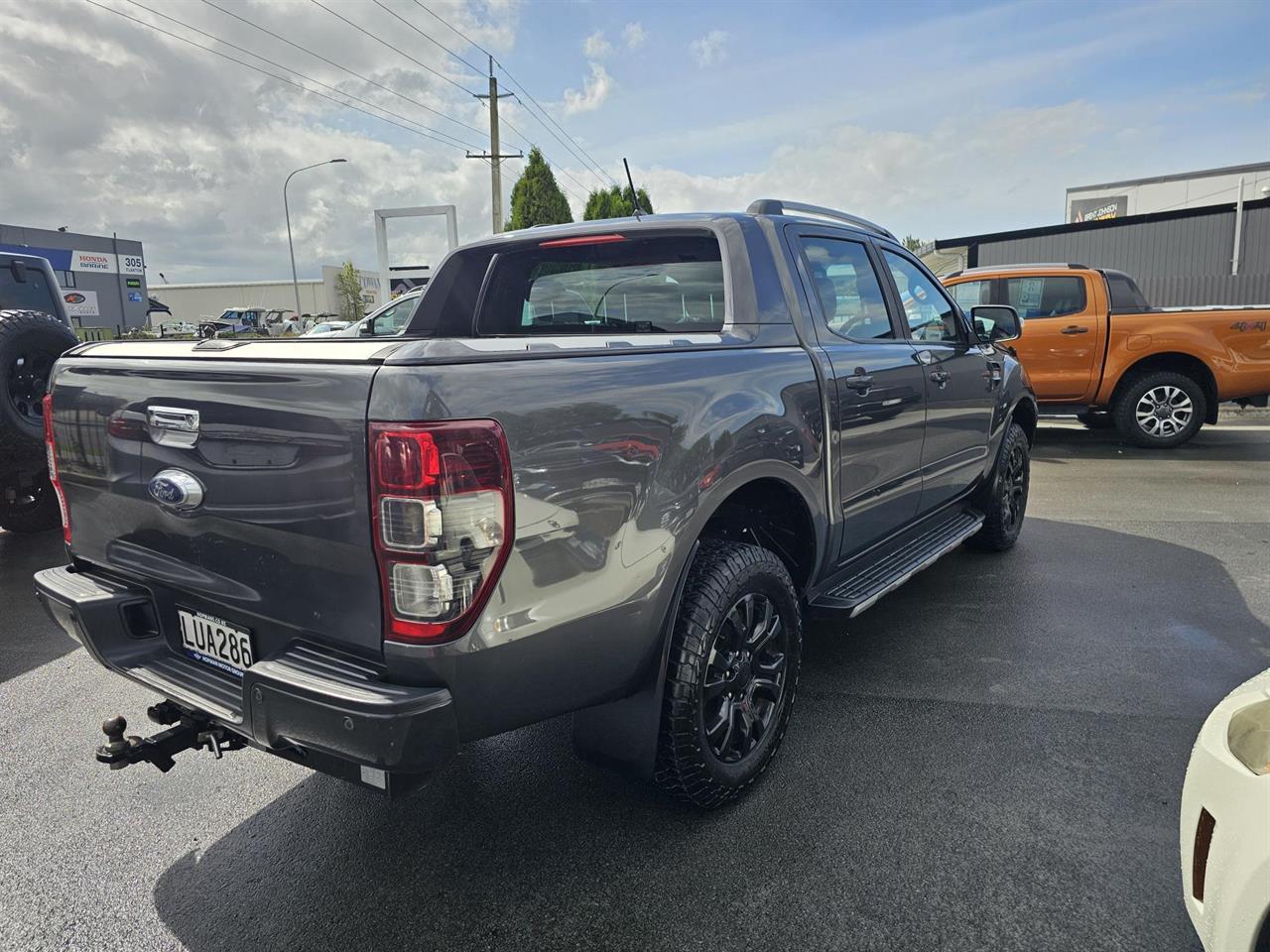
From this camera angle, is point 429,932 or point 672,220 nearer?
point 429,932

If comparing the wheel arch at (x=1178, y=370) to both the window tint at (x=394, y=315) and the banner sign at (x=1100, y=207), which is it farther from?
the banner sign at (x=1100, y=207)

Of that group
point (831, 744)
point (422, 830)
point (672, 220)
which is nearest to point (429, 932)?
point (422, 830)

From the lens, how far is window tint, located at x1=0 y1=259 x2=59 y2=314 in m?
6.75

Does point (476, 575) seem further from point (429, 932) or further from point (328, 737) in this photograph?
point (429, 932)

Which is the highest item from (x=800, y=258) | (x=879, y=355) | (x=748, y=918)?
(x=800, y=258)

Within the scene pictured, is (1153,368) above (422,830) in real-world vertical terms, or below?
above

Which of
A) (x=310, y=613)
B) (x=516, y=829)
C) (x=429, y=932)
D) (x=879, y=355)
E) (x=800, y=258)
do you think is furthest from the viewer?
(x=879, y=355)

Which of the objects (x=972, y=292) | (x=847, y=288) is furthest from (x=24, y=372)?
(x=972, y=292)

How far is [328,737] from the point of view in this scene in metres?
1.80

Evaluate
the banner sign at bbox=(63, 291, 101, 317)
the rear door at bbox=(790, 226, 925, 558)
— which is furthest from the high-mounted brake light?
the banner sign at bbox=(63, 291, 101, 317)

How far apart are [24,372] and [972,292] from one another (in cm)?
925

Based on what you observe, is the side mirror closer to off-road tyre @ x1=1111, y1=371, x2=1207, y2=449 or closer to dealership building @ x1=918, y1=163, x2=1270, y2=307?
off-road tyre @ x1=1111, y1=371, x2=1207, y2=449

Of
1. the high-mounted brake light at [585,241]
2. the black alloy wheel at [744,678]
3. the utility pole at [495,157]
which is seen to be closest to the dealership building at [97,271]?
the utility pole at [495,157]

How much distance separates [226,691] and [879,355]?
2.63 meters
